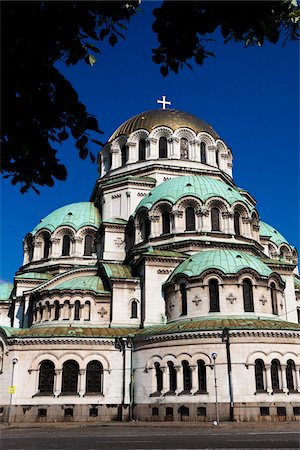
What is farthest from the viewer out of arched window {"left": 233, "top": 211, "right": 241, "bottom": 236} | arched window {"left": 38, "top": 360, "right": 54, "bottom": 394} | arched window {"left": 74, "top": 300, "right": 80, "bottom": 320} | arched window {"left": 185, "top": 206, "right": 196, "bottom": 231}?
arched window {"left": 233, "top": 211, "right": 241, "bottom": 236}

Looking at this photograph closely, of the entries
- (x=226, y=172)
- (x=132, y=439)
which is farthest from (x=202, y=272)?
(x=226, y=172)

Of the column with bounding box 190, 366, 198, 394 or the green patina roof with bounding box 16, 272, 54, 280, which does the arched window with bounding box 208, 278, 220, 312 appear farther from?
the green patina roof with bounding box 16, 272, 54, 280

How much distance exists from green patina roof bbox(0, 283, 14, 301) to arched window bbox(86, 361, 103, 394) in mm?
14431

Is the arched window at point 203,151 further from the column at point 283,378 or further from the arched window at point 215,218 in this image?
the column at point 283,378

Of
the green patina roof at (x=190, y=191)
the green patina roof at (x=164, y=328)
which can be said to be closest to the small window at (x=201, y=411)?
the green patina roof at (x=164, y=328)

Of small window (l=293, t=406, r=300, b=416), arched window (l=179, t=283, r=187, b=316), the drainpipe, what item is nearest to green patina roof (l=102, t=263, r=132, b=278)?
arched window (l=179, t=283, r=187, b=316)

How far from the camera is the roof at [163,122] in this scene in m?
43.0

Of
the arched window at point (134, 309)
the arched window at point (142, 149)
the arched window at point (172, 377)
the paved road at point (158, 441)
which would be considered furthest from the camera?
the arched window at point (142, 149)

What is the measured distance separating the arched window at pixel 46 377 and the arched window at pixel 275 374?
494 inches

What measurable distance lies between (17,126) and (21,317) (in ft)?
106

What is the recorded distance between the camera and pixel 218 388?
25719 millimetres

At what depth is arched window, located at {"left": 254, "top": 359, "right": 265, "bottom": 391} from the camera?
84.5ft

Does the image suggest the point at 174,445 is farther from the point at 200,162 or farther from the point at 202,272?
the point at 200,162

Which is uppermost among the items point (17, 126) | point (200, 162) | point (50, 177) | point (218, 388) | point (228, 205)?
point (200, 162)
